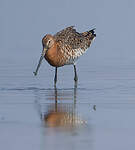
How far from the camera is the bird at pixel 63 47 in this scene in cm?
1556

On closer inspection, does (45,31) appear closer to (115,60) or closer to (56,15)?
(56,15)

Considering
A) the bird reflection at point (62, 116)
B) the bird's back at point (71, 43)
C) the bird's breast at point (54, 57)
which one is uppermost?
the bird's back at point (71, 43)

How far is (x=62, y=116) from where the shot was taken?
1095 centimetres

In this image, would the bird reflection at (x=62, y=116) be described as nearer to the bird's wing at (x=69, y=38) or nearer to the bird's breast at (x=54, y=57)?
the bird's breast at (x=54, y=57)

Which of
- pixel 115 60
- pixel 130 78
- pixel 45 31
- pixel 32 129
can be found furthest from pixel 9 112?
pixel 45 31

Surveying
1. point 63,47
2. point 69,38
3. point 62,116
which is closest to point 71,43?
point 69,38

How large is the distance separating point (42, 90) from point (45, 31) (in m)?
9.85

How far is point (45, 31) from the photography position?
77.4 ft

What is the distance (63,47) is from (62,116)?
5.58m

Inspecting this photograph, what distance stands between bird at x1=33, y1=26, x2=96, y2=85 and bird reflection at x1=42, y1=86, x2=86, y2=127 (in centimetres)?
305

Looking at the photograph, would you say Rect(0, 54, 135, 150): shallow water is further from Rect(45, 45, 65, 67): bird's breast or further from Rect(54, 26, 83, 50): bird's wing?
Rect(54, 26, 83, 50): bird's wing

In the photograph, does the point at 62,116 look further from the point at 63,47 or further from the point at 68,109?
the point at 63,47

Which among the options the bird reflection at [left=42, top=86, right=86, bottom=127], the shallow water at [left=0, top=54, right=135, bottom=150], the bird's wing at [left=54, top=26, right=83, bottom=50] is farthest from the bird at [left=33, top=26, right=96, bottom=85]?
the bird reflection at [left=42, top=86, right=86, bottom=127]

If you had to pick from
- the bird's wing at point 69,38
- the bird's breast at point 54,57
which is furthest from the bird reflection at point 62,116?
the bird's wing at point 69,38
